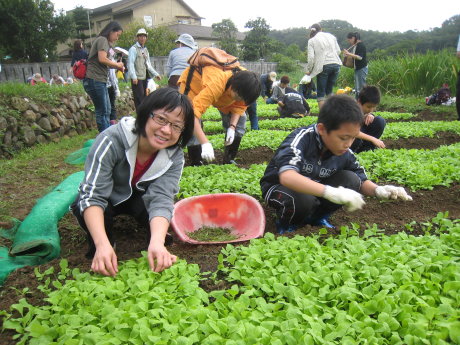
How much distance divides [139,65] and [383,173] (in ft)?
17.6

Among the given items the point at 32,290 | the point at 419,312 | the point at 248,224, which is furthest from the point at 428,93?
the point at 32,290

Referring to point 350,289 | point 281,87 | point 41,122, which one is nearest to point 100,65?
point 41,122

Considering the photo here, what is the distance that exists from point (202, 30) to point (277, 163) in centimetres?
3867

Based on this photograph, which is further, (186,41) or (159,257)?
(186,41)

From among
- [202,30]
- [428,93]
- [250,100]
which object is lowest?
[428,93]

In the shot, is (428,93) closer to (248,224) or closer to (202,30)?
(248,224)

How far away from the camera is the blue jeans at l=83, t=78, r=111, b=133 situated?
575 cm

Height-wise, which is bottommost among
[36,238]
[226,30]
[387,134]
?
[387,134]

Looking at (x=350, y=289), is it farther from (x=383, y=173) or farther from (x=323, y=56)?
(x=323, y=56)

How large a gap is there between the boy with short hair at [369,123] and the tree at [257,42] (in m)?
29.1

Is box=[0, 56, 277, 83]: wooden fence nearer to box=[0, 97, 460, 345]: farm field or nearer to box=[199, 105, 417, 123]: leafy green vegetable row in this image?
box=[199, 105, 417, 123]: leafy green vegetable row

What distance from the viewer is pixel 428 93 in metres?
12.0

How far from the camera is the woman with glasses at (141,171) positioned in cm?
201

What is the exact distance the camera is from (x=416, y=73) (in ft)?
39.8
